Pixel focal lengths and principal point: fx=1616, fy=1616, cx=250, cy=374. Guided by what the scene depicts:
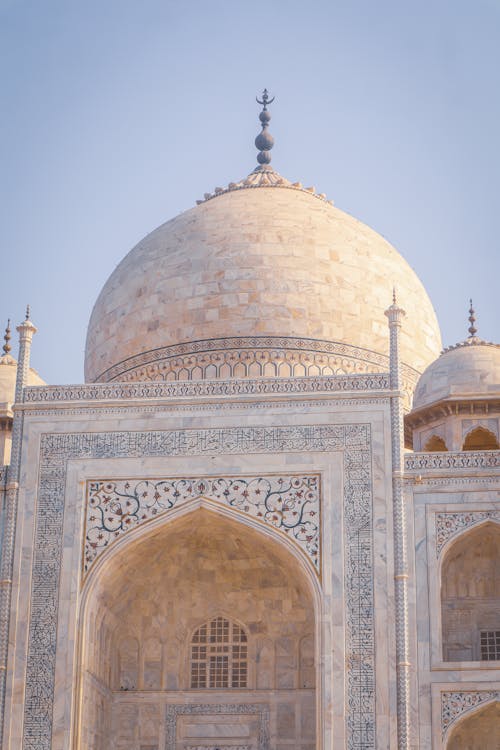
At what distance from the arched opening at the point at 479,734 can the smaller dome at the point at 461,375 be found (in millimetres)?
3284

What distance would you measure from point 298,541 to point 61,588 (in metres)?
2.10

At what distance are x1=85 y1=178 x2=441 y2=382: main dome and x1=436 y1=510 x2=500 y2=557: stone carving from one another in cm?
295

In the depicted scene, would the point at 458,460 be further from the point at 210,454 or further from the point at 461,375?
the point at 210,454

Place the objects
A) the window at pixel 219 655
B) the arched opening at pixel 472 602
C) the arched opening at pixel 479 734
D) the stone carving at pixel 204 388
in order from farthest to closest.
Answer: the window at pixel 219 655, the stone carving at pixel 204 388, the arched opening at pixel 472 602, the arched opening at pixel 479 734

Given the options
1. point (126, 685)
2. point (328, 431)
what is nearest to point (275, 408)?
point (328, 431)

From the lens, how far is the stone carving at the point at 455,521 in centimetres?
1377

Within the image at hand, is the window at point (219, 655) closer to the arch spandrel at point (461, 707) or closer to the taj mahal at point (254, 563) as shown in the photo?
the taj mahal at point (254, 563)

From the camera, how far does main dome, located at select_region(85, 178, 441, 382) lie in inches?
650

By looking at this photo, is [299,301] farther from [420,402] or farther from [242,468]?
[242,468]

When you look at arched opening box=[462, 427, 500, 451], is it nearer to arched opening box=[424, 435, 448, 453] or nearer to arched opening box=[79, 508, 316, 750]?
arched opening box=[424, 435, 448, 453]

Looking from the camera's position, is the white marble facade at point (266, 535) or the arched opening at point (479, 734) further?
the arched opening at point (479, 734)

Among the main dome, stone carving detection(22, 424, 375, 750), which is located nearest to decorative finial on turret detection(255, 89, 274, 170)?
the main dome

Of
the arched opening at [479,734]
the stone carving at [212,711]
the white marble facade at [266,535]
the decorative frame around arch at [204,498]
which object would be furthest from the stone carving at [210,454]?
the stone carving at [212,711]

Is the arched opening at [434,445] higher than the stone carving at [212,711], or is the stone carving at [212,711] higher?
the arched opening at [434,445]
